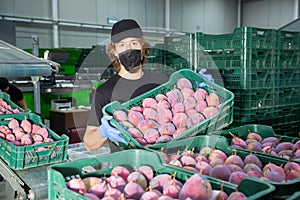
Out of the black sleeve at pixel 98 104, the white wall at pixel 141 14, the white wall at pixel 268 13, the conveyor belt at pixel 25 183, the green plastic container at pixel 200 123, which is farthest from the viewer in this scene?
the white wall at pixel 268 13

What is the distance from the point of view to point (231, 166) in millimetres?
1014

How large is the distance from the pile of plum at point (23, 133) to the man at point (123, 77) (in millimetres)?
326

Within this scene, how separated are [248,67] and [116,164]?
1.50m

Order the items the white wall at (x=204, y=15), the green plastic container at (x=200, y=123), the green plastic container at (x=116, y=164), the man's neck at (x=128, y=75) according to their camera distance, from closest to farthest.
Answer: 1. the green plastic container at (x=116, y=164)
2. the green plastic container at (x=200, y=123)
3. the man's neck at (x=128, y=75)
4. the white wall at (x=204, y=15)

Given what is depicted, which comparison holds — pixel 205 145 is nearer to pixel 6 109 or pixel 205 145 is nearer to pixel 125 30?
pixel 125 30

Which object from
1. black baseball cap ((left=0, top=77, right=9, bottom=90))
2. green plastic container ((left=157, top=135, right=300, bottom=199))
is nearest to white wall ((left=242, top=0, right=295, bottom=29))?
black baseball cap ((left=0, top=77, right=9, bottom=90))

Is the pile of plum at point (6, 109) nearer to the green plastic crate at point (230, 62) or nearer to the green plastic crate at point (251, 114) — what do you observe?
the green plastic crate at point (230, 62)

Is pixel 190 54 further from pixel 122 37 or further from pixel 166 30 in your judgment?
pixel 166 30

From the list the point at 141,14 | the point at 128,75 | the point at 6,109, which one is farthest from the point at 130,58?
the point at 141,14

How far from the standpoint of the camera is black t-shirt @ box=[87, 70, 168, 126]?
5.53ft

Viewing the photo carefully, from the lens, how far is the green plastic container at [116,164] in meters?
0.80

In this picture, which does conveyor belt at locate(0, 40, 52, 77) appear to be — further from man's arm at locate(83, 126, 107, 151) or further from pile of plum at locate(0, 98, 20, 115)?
pile of plum at locate(0, 98, 20, 115)

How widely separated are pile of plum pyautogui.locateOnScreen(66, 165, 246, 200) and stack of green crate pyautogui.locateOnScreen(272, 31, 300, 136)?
183 centimetres

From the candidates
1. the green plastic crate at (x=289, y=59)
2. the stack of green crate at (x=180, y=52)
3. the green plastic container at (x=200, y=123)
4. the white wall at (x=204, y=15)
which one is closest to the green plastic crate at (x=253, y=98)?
the green plastic crate at (x=289, y=59)
